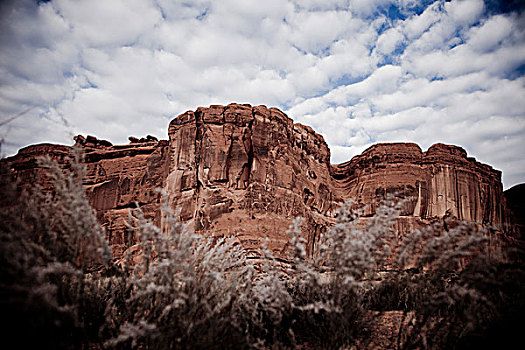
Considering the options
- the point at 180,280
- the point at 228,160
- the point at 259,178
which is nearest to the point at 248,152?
the point at 228,160

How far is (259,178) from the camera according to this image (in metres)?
14.1

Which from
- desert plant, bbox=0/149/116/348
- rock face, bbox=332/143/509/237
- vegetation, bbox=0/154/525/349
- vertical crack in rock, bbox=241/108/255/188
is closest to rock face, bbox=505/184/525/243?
rock face, bbox=332/143/509/237

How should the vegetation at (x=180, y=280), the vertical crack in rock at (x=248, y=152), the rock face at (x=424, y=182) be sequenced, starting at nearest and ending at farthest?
the vegetation at (x=180, y=280)
the vertical crack in rock at (x=248, y=152)
the rock face at (x=424, y=182)

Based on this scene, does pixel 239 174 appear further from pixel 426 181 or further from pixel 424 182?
pixel 426 181

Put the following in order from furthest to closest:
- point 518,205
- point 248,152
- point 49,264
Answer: point 518,205 < point 248,152 < point 49,264

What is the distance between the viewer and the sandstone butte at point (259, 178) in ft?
44.8

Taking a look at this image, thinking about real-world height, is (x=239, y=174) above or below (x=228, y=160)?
below

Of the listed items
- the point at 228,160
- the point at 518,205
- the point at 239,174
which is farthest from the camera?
the point at 518,205

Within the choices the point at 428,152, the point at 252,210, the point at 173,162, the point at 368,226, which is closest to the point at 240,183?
the point at 252,210

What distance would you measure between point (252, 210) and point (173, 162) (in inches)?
197

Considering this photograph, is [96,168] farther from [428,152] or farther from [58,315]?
[428,152]

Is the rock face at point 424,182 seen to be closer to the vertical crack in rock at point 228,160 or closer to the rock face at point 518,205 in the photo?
the rock face at point 518,205

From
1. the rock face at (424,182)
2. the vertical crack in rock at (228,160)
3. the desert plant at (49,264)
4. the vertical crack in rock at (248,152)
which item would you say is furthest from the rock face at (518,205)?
the desert plant at (49,264)

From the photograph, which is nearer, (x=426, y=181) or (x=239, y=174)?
(x=239, y=174)
